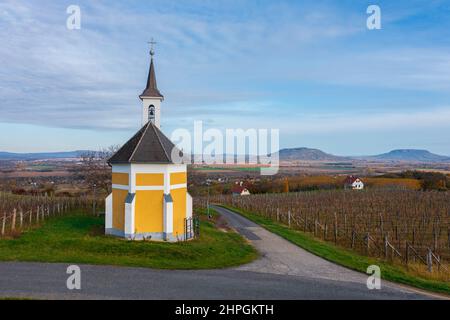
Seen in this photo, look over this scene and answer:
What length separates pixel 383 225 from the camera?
117 ft

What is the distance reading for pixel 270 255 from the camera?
62.6 ft

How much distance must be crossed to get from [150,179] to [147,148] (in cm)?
188

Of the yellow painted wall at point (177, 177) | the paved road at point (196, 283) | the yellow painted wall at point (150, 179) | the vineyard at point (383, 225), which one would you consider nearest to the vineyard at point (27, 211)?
the yellow painted wall at point (150, 179)

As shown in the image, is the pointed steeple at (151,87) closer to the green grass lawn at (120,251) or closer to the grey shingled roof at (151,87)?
the grey shingled roof at (151,87)

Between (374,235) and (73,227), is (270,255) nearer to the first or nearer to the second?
(73,227)

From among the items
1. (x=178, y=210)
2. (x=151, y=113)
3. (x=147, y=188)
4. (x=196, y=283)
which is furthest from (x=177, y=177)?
(x=196, y=283)

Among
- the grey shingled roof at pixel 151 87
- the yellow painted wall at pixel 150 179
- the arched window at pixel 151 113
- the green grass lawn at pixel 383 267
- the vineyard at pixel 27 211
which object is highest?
the grey shingled roof at pixel 151 87

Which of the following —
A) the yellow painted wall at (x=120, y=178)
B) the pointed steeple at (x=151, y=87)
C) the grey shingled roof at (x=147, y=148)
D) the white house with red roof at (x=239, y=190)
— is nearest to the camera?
the grey shingled roof at (x=147, y=148)

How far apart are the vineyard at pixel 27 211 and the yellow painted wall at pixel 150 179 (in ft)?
23.1

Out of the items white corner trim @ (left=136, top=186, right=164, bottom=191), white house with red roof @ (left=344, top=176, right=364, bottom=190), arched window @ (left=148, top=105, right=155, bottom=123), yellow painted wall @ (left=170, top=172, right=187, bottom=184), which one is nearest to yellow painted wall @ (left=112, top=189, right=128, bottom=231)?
white corner trim @ (left=136, top=186, right=164, bottom=191)

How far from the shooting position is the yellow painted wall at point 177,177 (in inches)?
829

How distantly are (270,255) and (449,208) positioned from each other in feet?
112

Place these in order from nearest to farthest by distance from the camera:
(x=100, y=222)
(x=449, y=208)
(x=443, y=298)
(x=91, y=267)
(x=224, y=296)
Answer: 1. (x=224, y=296)
2. (x=443, y=298)
3. (x=91, y=267)
4. (x=100, y=222)
5. (x=449, y=208)
